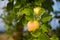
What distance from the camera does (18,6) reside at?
81 cm

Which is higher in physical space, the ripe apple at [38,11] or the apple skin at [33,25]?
the ripe apple at [38,11]

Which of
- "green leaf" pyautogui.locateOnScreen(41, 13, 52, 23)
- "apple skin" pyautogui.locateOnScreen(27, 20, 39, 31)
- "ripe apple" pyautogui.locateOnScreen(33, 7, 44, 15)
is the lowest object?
"apple skin" pyautogui.locateOnScreen(27, 20, 39, 31)

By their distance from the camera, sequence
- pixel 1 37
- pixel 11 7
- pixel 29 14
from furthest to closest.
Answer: pixel 1 37 → pixel 11 7 → pixel 29 14

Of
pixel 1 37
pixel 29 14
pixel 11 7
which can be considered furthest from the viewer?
pixel 1 37

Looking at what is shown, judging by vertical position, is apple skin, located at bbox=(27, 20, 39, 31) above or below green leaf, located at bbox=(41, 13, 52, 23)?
below

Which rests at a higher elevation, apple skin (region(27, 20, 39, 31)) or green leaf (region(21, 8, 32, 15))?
green leaf (region(21, 8, 32, 15))

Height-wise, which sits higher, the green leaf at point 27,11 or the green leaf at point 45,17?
the green leaf at point 27,11

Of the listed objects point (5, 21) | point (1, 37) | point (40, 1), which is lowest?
point (1, 37)

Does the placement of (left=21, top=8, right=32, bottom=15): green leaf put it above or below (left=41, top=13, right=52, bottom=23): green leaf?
above

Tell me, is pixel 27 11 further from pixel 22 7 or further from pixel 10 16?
pixel 10 16

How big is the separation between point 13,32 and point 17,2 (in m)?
0.22

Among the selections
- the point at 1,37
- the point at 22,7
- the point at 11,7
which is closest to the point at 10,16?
the point at 11,7

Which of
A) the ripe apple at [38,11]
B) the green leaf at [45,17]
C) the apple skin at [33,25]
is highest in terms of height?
the ripe apple at [38,11]

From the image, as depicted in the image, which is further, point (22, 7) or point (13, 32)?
point (13, 32)
